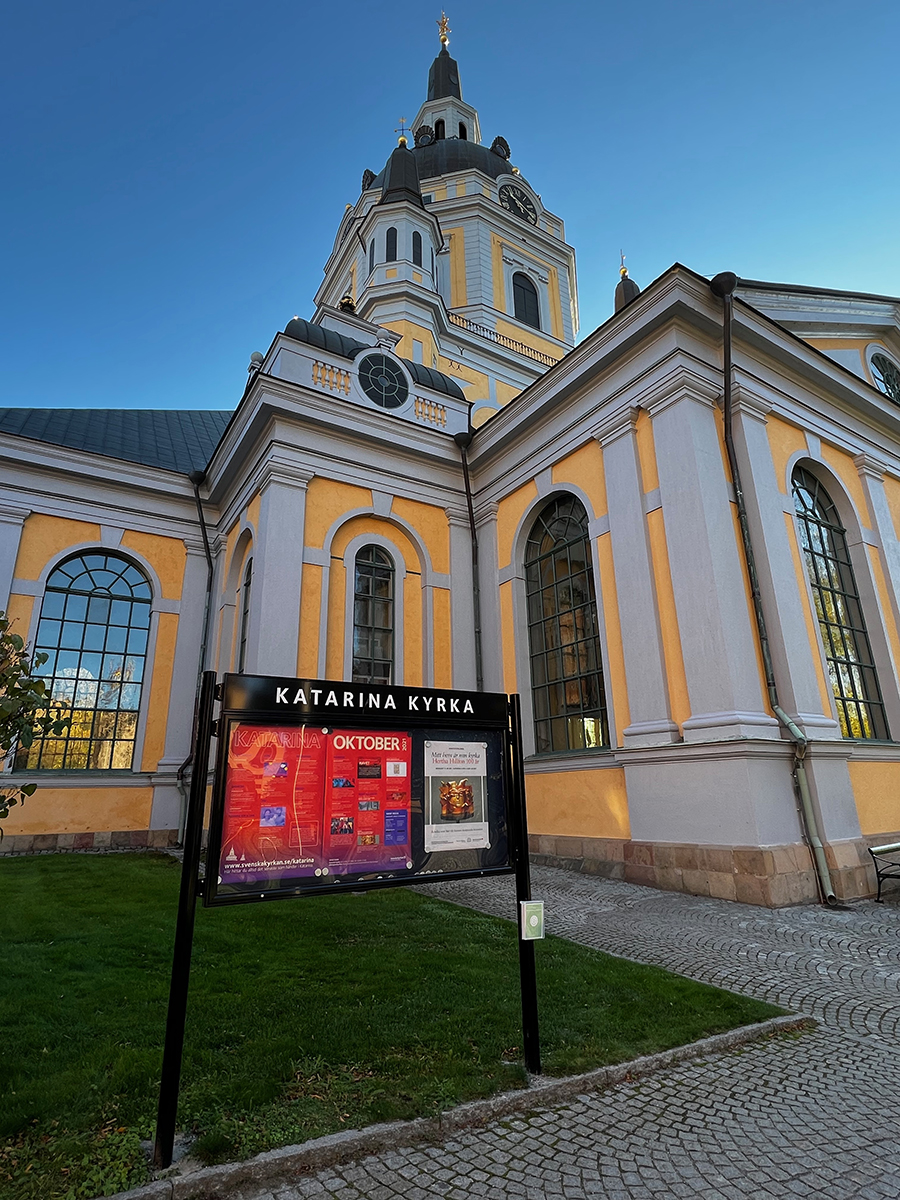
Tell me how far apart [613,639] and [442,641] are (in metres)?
3.80

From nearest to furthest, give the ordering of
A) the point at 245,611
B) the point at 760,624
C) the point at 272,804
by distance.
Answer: the point at 272,804, the point at 760,624, the point at 245,611

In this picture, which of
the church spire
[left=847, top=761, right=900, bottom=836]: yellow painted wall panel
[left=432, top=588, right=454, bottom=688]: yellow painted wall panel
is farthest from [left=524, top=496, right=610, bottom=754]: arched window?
the church spire

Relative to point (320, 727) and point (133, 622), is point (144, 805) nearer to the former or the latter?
point (133, 622)

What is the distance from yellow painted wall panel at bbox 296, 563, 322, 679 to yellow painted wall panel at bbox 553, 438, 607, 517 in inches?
174

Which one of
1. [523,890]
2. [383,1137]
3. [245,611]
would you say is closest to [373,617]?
[245,611]

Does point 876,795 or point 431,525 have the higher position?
point 431,525

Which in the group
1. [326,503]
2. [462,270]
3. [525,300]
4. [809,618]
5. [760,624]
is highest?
[462,270]

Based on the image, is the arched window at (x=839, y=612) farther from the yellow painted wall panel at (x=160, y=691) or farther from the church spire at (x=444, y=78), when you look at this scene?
the church spire at (x=444, y=78)

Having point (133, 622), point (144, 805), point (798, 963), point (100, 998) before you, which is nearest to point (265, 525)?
point (133, 622)

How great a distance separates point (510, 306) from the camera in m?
23.3

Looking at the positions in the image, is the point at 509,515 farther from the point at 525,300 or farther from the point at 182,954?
the point at 525,300

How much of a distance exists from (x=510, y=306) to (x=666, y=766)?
19.6 metres

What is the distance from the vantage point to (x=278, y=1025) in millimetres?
3535

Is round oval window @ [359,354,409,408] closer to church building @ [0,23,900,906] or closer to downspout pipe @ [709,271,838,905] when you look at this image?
church building @ [0,23,900,906]
